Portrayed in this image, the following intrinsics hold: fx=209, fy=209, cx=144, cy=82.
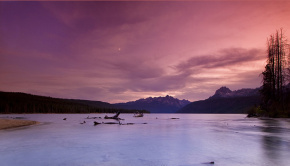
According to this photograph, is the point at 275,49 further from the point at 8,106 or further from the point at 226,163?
the point at 8,106

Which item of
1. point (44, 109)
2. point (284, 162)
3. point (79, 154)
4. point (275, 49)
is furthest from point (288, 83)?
point (44, 109)

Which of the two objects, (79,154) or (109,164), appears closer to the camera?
(109,164)

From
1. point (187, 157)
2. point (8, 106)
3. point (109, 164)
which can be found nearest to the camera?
point (109, 164)

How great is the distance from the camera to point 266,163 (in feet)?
38.2

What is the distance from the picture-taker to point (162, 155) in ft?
46.4

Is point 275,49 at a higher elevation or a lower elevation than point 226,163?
higher

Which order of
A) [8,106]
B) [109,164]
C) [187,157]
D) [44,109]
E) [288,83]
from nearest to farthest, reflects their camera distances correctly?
1. [109,164]
2. [187,157]
3. [288,83]
4. [8,106]
5. [44,109]

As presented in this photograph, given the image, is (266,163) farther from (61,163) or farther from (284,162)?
(61,163)

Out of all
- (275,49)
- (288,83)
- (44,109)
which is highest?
(275,49)

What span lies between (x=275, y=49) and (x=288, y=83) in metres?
14.2

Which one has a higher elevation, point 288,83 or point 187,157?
point 288,83

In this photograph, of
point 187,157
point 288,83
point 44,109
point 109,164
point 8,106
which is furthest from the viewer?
point 44,109

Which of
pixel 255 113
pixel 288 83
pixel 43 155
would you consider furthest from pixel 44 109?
pixel 43 155

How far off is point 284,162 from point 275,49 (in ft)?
281
